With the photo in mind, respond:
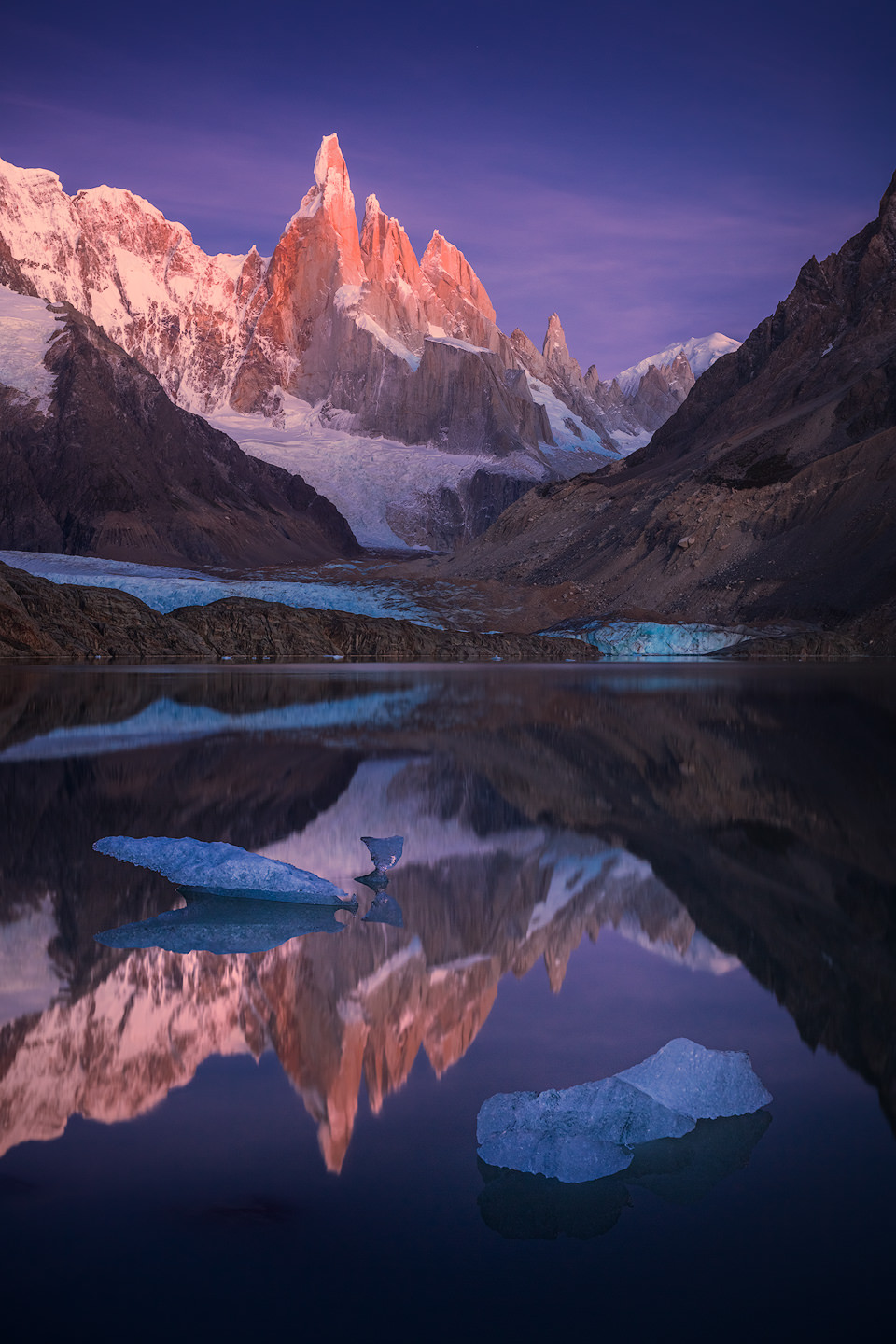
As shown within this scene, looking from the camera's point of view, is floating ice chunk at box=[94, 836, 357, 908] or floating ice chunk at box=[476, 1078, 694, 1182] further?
floating ice chunk at box=[94, 836, 357, 908]

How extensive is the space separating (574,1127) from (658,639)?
Answer: 66.3 m

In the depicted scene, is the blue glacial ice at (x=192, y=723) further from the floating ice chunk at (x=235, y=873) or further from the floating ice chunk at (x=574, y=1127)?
the floating ice chunk at (x=574, y=1127)

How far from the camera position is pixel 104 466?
12850 centimetres

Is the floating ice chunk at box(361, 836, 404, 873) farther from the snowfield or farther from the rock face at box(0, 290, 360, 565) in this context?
the snowfield

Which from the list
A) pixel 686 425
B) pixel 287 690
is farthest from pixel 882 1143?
pixel 686 425

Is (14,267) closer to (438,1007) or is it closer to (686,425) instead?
(686,425)

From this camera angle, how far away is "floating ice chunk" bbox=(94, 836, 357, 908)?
20.4 feet

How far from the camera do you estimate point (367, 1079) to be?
368 centimetres

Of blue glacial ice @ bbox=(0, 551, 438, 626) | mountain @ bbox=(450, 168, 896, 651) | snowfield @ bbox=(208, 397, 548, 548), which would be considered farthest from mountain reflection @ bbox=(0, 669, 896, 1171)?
snowfield @ bbox=(208, 397, 548, 548)

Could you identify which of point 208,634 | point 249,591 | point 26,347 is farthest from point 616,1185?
point 26,347

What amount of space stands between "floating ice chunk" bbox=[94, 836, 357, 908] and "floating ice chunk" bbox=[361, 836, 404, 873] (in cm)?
69

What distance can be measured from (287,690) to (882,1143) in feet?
79.0

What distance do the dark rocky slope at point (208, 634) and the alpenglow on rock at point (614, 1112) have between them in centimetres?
4792

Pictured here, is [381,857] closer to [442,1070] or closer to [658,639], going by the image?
[442,1070]
